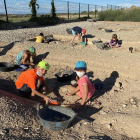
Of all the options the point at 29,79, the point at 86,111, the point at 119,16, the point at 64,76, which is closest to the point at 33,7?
the point at 119,16

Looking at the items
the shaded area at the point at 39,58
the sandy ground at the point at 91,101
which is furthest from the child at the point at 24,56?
the shaded area at the point at 39,58

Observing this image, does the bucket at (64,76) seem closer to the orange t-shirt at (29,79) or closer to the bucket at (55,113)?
the orange t-shirt at (29,79)

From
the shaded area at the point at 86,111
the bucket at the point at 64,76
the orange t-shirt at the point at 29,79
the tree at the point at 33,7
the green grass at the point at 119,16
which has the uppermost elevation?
the tree at the point at 33,7

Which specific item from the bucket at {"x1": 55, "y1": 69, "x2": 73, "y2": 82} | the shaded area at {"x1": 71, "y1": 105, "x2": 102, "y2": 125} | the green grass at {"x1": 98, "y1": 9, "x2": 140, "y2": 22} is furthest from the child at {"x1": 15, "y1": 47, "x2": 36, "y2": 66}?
the green grass at {"x1": 98, "y1": 9, "x2": 140, "y2": 22}

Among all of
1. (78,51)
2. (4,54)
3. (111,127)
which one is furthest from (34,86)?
(4,54)

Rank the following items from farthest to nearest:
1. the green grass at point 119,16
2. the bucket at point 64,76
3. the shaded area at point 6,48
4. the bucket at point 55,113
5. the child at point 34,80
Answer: the green grass at point 119,16, the shaded area at point 6,48, the bucket at point 64,76, the child at point 34,80, the bucket at point 55,113

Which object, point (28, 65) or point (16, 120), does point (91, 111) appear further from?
point (28, 65)

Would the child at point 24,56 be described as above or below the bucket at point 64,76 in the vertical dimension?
above

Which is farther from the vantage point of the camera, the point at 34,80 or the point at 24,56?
the point at 24,56

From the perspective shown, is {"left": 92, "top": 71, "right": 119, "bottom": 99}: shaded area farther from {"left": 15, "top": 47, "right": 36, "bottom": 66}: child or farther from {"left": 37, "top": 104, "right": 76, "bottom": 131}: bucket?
{"left": 15, "top": 47, "right": 36, "bottom": 66}: child

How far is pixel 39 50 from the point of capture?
20.3 ft

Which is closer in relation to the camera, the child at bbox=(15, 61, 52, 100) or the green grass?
the child at bbox=(15, 61, 52, 100)

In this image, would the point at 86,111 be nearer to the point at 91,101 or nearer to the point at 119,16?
the point at 91,101

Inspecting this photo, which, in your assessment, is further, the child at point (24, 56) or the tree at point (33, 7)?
the tree at point (33, 7)
